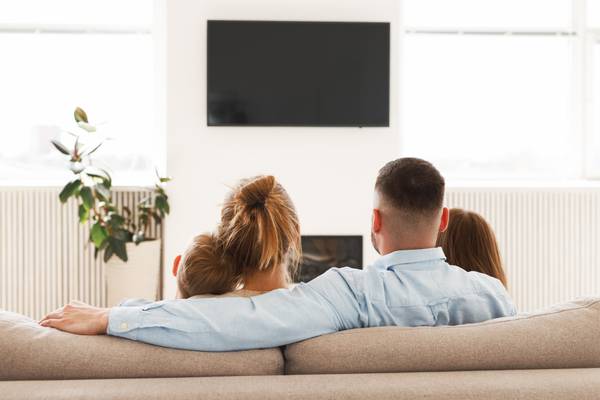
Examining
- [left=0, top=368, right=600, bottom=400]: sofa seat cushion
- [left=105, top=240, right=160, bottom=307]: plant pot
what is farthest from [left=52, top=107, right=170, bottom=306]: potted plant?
[left=0, top=368, right=600, bottom=400]: sofa seat cushion

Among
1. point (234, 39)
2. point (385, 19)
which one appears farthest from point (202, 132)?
point (385, 19)

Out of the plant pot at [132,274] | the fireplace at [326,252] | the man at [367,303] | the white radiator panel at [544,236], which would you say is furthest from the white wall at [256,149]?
the man at [367,303]

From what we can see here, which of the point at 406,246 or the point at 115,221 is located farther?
the point at 115,221

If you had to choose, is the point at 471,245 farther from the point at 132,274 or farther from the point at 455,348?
the point at 132,274

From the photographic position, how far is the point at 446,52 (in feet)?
16.5

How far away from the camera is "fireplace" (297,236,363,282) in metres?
4.45

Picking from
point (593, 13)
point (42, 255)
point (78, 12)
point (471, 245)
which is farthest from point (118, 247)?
point (593, 13)

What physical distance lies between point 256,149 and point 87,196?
1159mm

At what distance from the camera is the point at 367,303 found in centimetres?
125

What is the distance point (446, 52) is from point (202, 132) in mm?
2058

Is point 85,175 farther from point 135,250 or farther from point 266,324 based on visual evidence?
point 266,324

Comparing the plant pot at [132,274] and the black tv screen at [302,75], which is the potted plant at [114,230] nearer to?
the plant pot at [132,274]

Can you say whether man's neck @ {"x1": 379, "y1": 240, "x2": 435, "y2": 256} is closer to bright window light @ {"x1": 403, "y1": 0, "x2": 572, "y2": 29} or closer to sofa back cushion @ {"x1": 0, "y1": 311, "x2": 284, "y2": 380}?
sofa back cushion @ {"x1": 0, "y1": 311, "x2": 284, "y2": 380}

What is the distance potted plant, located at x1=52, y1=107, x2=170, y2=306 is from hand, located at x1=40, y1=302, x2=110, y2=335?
9.82 feet
